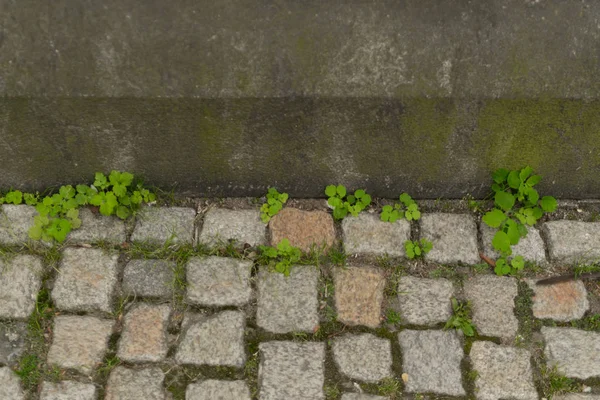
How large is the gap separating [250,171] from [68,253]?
0.95 meters

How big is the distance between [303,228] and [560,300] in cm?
129

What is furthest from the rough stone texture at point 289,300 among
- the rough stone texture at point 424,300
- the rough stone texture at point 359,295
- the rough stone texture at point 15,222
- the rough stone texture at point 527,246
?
the rough stone texture at point 15,222

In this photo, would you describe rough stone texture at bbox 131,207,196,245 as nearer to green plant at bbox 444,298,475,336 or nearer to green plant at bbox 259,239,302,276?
green plant at bbox 259,239,302,276

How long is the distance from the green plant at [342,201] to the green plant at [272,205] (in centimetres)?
23

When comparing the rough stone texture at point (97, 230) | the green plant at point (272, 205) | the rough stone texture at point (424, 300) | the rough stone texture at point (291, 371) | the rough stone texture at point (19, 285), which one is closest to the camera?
the rough stone texture at point (291, 371)

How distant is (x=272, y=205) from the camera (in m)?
3.06

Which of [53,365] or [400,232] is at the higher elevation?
[400,232]

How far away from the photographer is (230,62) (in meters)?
2.51

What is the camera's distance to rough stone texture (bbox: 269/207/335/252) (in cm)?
298

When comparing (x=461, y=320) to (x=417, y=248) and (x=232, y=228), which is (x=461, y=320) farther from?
(x=232, y=228)

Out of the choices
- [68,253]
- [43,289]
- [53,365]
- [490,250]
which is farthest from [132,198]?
A: [490,250]

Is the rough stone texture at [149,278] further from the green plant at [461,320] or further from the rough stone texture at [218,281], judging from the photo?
the green plant at [461,320]

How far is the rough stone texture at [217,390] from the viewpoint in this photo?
8.40 feet

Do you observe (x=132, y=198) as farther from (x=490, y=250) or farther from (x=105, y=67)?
(x=490, y=250)
